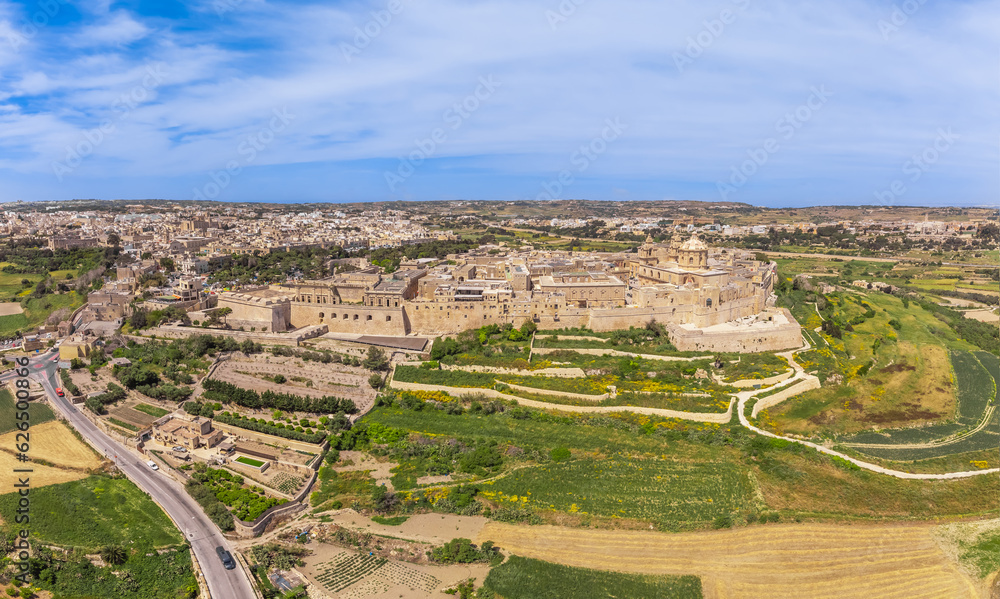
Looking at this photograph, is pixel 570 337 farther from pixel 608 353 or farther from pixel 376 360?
pixel 376 360

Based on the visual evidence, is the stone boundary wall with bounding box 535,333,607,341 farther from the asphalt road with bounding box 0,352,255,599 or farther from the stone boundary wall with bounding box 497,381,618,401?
the asphalt road with bounding box 0,352,255,599

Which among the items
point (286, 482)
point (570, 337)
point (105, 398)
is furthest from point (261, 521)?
point (570, 337)

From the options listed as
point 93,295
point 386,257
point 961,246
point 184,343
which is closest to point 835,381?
point 184,343

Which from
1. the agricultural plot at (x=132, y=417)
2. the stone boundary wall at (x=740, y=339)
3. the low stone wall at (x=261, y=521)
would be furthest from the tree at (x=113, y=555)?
the stone boundary wall at (x=740, y=339)

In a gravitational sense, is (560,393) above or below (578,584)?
above

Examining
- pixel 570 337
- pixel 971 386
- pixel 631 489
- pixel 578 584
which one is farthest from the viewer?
pixel 570 337

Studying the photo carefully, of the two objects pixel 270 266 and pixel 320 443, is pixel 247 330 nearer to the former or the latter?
pixel 320 443

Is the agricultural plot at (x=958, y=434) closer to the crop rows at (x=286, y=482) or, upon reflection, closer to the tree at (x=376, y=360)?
the tree at (x=376, y=360)
